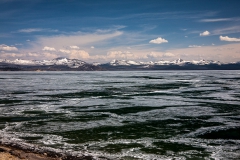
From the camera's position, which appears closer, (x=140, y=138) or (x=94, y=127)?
(x=140, y=138)

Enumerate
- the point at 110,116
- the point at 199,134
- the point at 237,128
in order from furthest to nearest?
the point at 110,116 < the point at 237,128 < the point at 199,134

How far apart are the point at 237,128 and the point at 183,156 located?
824 centimetres

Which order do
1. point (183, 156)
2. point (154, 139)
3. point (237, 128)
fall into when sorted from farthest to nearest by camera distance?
point (237, 128), point (154, 139), point (183, 156)

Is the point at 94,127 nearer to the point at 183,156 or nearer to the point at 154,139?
the point at 154,139

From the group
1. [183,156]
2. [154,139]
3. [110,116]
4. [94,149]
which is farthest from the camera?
[110,116]

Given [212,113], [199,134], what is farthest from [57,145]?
[212,113]

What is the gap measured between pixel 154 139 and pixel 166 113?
940 centimetres

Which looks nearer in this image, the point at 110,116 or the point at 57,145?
the point at 57,145

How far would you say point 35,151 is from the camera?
43.8 feet

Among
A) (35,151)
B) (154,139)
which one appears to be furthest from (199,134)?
(35,151)

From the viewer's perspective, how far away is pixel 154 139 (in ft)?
53.3

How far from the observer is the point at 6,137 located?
1627 cm

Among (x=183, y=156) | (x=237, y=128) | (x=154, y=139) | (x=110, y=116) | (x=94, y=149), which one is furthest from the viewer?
(x=110, y=116)

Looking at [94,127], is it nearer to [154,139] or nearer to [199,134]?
[154,139]
